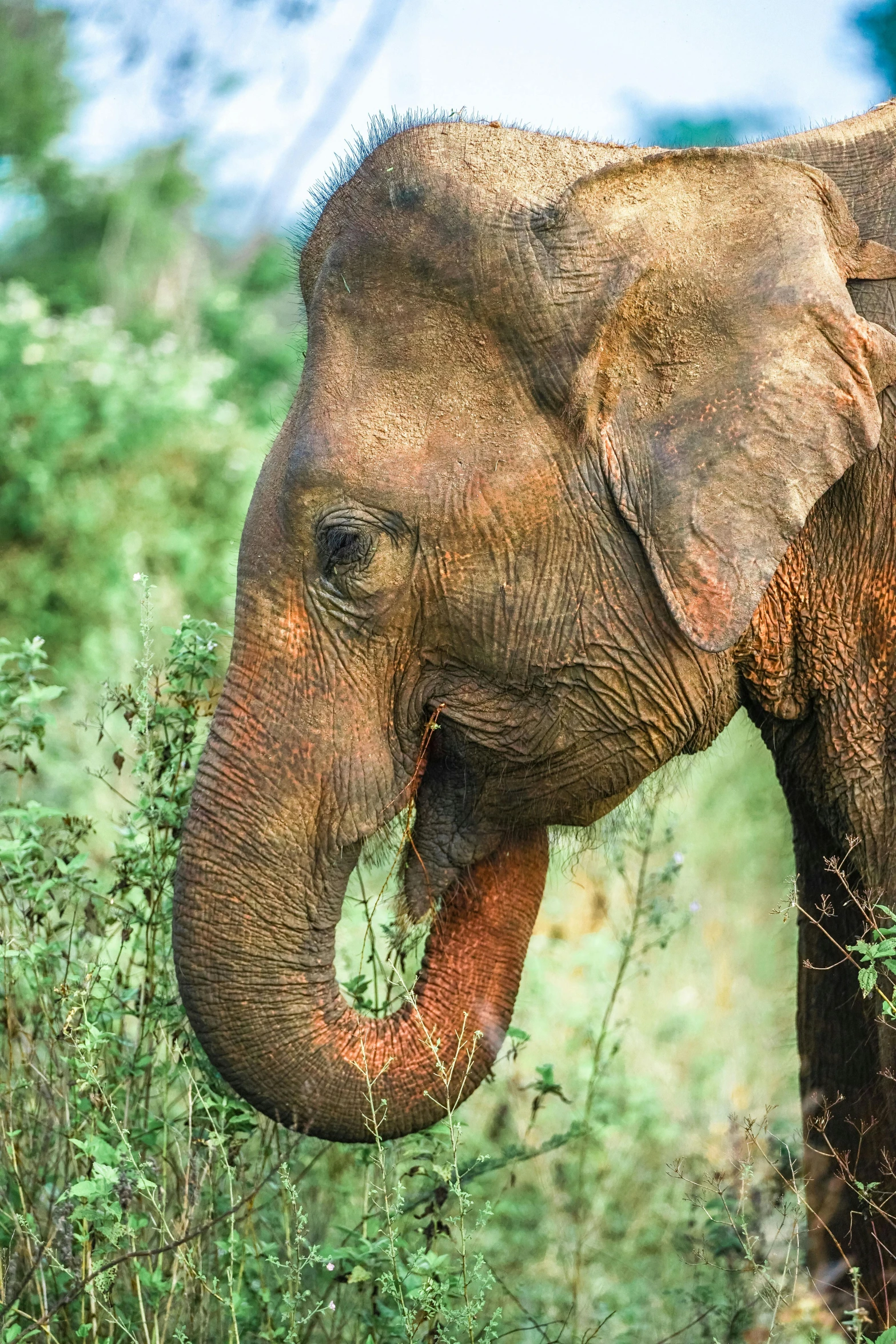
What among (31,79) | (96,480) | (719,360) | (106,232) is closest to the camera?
(719,360)

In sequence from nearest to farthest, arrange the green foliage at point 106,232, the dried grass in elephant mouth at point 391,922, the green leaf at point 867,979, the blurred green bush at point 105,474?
the green leaf at point 867,979
the dried grass in elephant mouth at point 391,922
the blurred green bush at point 105,474
the green foliage at point 106,232

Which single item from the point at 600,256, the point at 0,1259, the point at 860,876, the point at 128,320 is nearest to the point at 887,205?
the point at 600,256

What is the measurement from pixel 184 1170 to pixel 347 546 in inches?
55.1

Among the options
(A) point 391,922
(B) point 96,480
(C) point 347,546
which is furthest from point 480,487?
(B) point 96,480

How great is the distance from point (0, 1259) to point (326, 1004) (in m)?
0.90

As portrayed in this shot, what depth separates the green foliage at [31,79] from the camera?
15727mm

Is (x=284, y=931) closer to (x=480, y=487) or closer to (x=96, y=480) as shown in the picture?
(x=480, y=487)

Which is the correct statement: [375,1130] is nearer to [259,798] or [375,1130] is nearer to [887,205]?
[259,798]

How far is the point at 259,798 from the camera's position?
3.08m

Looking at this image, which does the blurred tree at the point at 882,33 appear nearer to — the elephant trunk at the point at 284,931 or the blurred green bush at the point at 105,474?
the blurred green bush at the point at 105,474

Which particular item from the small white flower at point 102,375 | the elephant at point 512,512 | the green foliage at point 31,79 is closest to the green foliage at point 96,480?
the small white flower at point 102,375

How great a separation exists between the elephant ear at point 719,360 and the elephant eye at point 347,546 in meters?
0.47

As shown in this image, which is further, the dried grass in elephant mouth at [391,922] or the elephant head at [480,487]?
the dried grass in elephant mouth at [391,922]

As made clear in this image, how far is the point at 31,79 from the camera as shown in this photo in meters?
15.9
